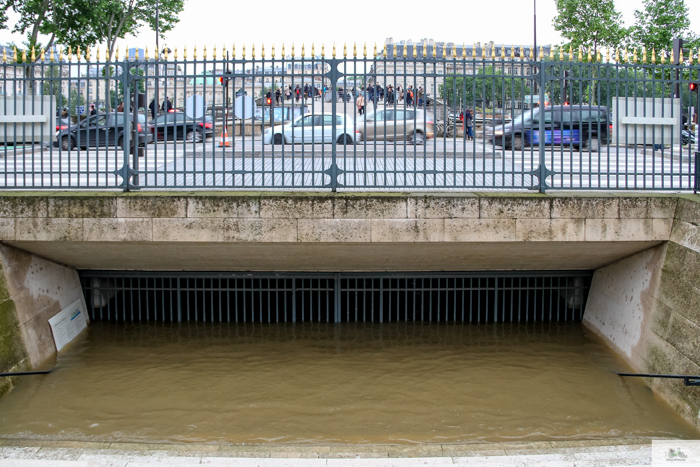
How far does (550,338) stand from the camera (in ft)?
29.7

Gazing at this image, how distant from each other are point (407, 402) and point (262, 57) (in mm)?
4324

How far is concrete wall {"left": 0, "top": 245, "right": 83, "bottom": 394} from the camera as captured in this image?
7277 millimetres

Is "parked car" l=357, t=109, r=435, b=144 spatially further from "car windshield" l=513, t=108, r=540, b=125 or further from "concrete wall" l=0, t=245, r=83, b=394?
"concrete wall" l=0, t=245, r=83, b=394

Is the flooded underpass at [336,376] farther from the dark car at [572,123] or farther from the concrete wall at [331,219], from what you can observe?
the dark car at [572,123]

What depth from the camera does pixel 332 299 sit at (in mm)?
10562

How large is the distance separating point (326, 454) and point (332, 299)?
5035 millimetres

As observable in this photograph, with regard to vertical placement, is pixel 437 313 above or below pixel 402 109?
below

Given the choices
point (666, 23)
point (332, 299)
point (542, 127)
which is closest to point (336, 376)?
point (332, 299)

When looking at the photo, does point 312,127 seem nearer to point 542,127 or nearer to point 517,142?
point 542,127

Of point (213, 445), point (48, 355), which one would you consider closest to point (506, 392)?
point (213, 445)

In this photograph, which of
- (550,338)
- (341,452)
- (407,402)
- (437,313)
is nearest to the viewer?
(341,452)

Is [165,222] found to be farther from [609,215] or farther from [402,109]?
[609,215]

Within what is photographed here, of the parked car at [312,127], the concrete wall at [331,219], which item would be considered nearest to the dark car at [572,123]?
the concrete wall at [331,219]

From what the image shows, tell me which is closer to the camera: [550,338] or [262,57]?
[262,57]
